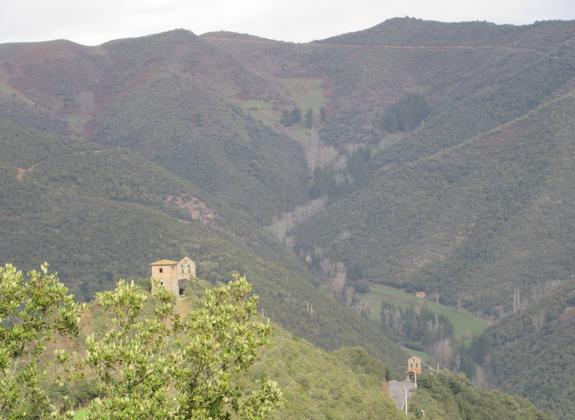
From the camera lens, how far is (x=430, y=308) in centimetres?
13888

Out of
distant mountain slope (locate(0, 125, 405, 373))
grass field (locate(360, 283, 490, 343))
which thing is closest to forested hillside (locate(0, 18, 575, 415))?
distant mountain slope (locate(0, 125, 405, 373))

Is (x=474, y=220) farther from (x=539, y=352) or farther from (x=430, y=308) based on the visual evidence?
(x=539, y=352)

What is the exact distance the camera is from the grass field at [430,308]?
130 m

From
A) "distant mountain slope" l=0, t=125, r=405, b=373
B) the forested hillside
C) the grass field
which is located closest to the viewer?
"distant mountain slope" l=0, t=125, r=405, b=373

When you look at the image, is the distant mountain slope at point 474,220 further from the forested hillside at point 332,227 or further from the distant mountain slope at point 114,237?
the distant mountain slope at point 114,237

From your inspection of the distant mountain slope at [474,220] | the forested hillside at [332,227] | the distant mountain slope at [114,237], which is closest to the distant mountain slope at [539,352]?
the forested hillside at [332,227]

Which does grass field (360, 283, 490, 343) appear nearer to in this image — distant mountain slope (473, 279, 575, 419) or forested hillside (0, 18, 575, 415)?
forested hillside (0, 18, 575, 415)

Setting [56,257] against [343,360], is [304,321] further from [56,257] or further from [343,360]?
[343,360]

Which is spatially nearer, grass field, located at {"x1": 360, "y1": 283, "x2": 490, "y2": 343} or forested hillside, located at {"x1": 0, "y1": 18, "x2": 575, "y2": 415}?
forested hillside, located at {"x1": 0, "y1": 18, "x2": 575, "y2": 415}

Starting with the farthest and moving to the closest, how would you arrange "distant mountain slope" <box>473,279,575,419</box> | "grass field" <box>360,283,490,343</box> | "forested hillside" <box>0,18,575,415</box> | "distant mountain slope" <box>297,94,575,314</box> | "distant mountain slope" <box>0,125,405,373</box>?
"distant mountain slope" <box>297,94,575,314</box>
"grass field" <box>360,283,490,343</box>
"forested hillside" <box>0,18,575,415</box>
"distant mountain slope" <box>0,125,405,373</box>
"distant mountain slope" <box>473,279,575,419</box>

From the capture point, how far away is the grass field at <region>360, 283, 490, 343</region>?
130m

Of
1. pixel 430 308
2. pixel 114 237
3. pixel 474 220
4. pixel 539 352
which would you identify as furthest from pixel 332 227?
pixel 114 237

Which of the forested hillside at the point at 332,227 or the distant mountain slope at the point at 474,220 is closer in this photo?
the forested hillside at the point at 332,227

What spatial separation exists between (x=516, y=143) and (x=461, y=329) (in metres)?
57.2
